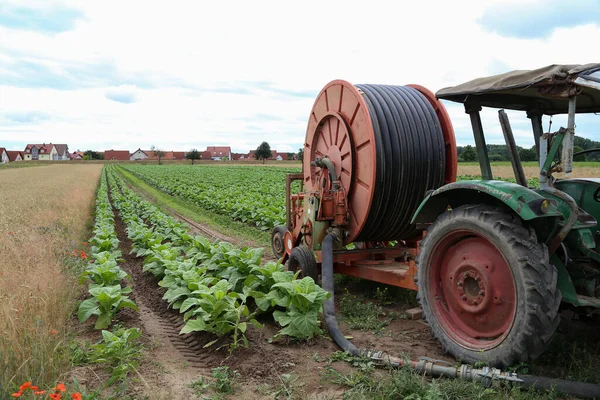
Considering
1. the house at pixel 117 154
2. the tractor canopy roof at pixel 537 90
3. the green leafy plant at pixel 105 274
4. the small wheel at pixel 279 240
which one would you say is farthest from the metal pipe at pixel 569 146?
the house at pixel 117 154

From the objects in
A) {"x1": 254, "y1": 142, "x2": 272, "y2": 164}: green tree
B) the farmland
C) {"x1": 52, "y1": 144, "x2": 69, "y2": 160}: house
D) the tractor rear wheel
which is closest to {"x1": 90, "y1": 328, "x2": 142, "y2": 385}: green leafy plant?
the farmland

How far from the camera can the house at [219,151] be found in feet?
417

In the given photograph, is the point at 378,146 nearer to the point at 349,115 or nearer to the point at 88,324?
the point at 349,115

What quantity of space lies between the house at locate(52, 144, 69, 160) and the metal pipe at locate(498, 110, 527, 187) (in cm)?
14938

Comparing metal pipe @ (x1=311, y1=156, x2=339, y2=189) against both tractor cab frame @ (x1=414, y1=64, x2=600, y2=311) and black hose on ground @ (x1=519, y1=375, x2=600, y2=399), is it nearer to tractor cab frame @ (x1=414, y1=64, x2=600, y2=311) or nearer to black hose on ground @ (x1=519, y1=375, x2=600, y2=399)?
tractor cab frame @ (x1=414, y1=64, x2=600, y2=311)

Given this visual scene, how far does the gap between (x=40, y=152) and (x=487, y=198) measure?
14825cm

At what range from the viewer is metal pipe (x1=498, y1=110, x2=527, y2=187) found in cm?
446

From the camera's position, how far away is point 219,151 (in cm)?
12975

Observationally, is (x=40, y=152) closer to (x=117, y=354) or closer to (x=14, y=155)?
(x=14, y=155)

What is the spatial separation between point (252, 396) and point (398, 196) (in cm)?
307

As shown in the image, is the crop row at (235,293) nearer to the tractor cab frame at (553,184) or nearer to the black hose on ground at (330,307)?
the black hose on ground at (330,307)

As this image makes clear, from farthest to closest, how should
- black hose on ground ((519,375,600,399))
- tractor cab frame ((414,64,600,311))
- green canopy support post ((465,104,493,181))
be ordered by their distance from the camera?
green canopy support post ((465,104,493,181)) → tractor cab frame ((414,64,600,311)) → black hose on ground ((519,375,600,399))

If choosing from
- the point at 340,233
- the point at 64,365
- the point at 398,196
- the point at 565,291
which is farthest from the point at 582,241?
the point at 64,365

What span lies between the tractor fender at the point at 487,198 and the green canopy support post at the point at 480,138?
Result: 0.36 meters
